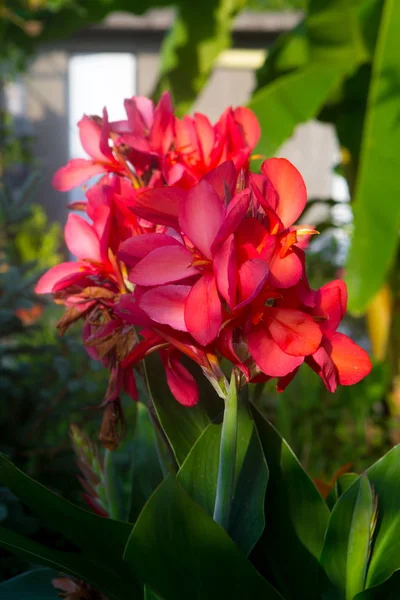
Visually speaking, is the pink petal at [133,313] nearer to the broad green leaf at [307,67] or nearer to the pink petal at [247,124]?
the pink petal at [247,124]

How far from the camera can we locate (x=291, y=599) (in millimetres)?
685

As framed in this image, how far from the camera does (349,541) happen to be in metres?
0.64

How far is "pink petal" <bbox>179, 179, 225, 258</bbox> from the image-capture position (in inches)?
20.8

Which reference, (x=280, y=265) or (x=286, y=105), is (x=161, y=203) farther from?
(x=286, y=105)

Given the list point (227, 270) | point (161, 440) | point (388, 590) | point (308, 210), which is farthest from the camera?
point (308, 210)

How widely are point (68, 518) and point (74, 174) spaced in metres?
0.37

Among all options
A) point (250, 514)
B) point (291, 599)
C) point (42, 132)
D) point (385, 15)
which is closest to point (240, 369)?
point (250, 514)

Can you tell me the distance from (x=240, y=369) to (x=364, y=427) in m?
2.31

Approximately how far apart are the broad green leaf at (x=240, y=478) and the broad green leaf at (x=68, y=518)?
0.26 ft

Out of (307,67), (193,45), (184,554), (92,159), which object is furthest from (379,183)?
(184,554)

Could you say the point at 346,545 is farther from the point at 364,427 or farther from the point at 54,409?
the point at 364,427

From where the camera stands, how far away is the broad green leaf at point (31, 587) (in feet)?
2.30

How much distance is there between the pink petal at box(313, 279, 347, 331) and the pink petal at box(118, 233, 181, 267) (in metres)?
0.13

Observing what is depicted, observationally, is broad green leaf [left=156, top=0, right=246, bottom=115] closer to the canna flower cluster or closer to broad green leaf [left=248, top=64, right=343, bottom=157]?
broad green leaf [left=248, top=64, right=343, bottom=157]
